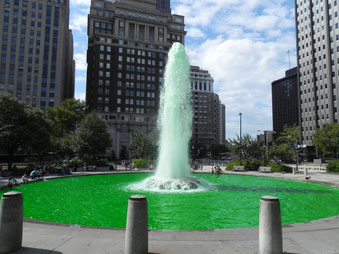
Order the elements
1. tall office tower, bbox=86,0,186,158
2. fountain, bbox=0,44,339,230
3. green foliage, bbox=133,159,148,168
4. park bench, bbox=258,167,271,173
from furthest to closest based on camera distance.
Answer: tall office tower, bbox=86,0,186,158, green foliage, bbox=133,159,148,168, park bench, bbox=258,167,271,173, fountain, bbox=0,44,339,230

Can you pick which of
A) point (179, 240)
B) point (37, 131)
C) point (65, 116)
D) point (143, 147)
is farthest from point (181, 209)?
point (65, 116)

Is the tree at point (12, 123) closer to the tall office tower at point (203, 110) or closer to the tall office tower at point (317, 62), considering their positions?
the tall office tower at point (317, 62)

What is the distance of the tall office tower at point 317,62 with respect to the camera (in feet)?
294

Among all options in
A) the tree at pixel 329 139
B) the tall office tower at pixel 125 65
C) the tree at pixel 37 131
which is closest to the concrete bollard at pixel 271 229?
the tree at pixel 37 131

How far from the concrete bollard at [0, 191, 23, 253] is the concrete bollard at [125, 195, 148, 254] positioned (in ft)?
8.88

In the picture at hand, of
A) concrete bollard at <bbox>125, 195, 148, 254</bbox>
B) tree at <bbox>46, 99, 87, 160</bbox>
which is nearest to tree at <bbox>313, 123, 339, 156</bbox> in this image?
tree at <bbox>46, 99, 87, 160</bbox>

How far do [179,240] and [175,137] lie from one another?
1566 centimetres

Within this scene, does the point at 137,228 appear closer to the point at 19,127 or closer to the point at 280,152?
the point at 19,127

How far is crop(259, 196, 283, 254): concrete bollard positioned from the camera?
5676 millimetres

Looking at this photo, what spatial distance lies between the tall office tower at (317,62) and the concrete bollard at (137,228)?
101362mm

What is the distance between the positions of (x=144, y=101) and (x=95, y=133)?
2054 inches

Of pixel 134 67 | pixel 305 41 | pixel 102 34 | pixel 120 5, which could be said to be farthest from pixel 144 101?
pixel 305 41

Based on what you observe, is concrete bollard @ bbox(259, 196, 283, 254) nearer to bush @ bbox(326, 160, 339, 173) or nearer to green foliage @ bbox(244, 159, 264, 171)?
bush @ bbox(326, 160, 339, 173)

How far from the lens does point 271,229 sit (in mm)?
5719
